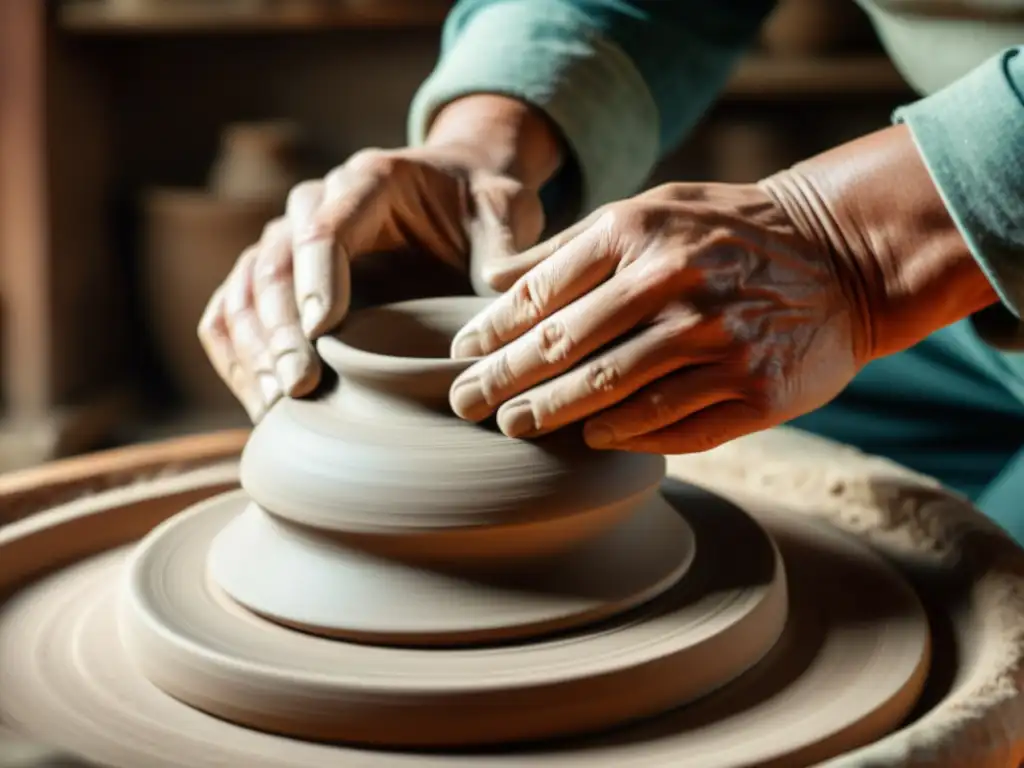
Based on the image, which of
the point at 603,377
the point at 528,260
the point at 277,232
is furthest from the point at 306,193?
the point at 603,377

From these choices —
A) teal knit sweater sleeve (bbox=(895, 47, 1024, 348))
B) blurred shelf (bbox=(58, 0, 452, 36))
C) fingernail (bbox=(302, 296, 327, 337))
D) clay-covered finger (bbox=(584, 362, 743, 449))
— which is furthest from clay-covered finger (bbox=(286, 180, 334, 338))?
blurred shelf (bbox=(58, 0, 452, 36))

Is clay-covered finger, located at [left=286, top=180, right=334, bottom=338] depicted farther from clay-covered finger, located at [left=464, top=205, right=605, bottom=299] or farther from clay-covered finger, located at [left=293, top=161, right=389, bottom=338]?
clay-covered finger, located at [left=464, top=205, right=605, bottom=299]

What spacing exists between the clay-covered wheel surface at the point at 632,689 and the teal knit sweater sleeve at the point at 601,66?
529 mm

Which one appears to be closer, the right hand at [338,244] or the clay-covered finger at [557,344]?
the clay-covered finger at [557,344]

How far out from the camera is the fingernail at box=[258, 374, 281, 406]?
3.26 ft

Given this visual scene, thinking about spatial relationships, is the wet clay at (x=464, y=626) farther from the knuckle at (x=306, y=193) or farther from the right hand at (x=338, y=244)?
the knuckle at (x=306, y=193)

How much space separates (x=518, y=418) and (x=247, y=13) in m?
2.34

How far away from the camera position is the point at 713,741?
2.57 feet

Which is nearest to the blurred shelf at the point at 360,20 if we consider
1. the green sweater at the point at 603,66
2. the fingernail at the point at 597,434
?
the green sweater at the point at 603,66

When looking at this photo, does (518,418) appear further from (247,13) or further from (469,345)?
(247,13)

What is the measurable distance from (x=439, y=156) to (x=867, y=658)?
598 millimetres

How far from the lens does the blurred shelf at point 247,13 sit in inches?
116

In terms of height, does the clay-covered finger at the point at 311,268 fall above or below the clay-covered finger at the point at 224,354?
above

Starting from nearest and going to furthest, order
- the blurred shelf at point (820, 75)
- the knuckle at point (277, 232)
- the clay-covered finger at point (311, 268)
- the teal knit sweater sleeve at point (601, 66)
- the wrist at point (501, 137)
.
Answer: the clay-covered finger at point (311, 268) → the knuckle at point (277, 232) → the wrist at point (501, 137) → the teal knit sweater sleeve at point (601, 66) → the blurred shelf at point (820, 75)
